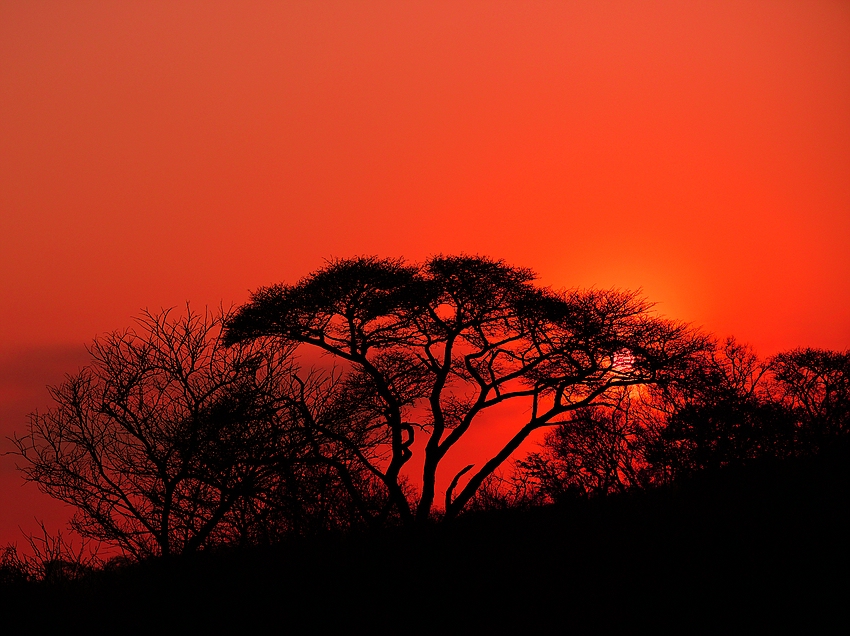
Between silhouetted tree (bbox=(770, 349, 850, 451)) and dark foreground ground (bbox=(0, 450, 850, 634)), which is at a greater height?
silhouetted tree (bbox=(770, 349, 850, 451))

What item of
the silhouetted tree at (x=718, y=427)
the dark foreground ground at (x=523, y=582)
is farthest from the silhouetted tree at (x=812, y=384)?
the dark foreground ground at (x=523, y=582)

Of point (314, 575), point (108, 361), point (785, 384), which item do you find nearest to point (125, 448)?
point (108, 361)

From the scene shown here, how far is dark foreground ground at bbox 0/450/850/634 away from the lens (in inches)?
370

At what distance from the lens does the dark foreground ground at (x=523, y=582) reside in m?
9.39

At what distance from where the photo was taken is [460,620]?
9.84 m

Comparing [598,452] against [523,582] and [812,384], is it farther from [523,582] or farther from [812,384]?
[523,582]

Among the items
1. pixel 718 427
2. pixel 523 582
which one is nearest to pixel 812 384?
pixel 718 427

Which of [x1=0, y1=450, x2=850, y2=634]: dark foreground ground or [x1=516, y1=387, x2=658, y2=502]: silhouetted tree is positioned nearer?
[x1=0, y1=450, x2=850, y2=634]: dark foreground ground

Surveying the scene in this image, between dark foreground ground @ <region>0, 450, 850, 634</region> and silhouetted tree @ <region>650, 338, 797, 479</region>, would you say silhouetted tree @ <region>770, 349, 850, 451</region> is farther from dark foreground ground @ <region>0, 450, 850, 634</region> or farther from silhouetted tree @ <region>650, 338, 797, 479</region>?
dark foreground ground @ <region>0, 450, 850, 634</region>

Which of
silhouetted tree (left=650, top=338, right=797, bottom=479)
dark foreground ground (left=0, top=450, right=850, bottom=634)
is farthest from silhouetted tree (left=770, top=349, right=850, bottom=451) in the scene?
dark foreground ground (left=0, top=450, right=850, bottom=634)

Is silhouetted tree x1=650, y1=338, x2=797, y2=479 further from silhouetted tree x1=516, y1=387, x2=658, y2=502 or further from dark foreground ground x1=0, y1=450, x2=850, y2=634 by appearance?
dark foreground ground x1=0, y1=450, x2=850, y2=634

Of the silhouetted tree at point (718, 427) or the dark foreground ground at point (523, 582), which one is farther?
the silhouetted tree at point (718, 427)

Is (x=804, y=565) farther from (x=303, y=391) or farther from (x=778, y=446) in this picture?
(x=778, y=446)

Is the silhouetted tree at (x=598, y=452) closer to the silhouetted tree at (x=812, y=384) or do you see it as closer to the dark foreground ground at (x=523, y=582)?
the silhouetted tree at (x=812, y=384)
